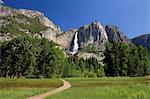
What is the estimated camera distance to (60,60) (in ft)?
412

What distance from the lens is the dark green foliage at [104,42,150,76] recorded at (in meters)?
127

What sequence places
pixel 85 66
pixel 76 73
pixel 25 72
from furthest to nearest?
pixel 85 66 < pixel 76 73 < pixel 25 72

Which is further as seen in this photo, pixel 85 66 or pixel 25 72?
pixel 85 66

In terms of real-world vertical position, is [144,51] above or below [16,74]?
above

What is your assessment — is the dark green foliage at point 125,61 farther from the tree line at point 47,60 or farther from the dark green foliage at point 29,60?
the dark green foliage at point 29,60

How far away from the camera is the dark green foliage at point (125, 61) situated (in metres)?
127

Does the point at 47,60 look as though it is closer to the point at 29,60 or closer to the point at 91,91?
the point at 29,60

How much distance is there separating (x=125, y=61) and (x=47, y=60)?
28453 millimetres

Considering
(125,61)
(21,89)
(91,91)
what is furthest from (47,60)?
(91,91)

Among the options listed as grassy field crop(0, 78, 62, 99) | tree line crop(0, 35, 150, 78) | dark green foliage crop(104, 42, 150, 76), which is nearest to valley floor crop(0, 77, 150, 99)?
grassy field crop(0, 78, 62, 99)

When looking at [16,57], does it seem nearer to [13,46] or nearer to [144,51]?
[13,46]

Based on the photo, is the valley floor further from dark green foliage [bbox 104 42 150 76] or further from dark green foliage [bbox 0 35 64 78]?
dark green foliage [bbox 104 42 150 76]

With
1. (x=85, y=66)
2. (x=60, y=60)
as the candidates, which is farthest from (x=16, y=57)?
(x=85, y=66)

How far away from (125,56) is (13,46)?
4089cm
